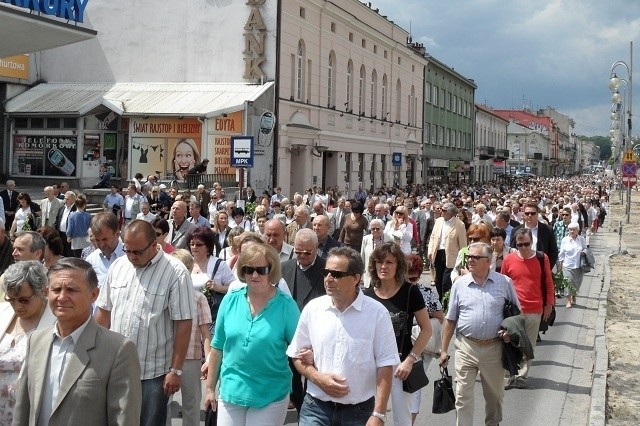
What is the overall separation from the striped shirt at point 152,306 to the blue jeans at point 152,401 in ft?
0.15

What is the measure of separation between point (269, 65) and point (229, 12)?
8.80ft

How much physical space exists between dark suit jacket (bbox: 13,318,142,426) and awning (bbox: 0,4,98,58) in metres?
16.1

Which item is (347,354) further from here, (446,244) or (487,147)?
(487,147)

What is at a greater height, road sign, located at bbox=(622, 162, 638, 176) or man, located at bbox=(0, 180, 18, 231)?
road sign, located at bbox=(622, 162, 638, 176)

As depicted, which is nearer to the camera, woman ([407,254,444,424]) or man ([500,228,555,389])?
woman ([407,254,444,424])

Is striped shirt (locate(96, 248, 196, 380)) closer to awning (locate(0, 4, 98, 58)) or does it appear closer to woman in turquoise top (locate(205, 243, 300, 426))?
woman in turquoise top (locate(205, 243, 300, 426))

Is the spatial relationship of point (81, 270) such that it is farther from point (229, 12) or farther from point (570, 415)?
point (229, 12)

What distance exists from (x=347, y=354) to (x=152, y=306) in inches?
55.8

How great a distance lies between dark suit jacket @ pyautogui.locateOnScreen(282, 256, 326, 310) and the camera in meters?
6.84

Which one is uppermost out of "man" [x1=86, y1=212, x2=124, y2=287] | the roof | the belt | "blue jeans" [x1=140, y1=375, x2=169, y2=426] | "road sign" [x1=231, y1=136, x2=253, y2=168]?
the roof

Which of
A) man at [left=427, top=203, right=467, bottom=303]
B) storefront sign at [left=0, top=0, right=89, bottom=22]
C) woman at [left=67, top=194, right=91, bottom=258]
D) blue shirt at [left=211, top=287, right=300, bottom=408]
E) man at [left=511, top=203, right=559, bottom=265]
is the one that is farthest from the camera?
storefront sign at [left=0, top=0, right=89, bottom=22]

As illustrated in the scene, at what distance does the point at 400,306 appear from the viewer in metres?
5.86

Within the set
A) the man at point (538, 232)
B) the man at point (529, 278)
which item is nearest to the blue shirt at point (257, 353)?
the man at point (529, 278)

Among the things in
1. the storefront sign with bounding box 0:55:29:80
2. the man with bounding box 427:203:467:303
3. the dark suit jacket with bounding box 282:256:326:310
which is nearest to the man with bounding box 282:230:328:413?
the dark suit jacket with bounding box 282:256:326:310
